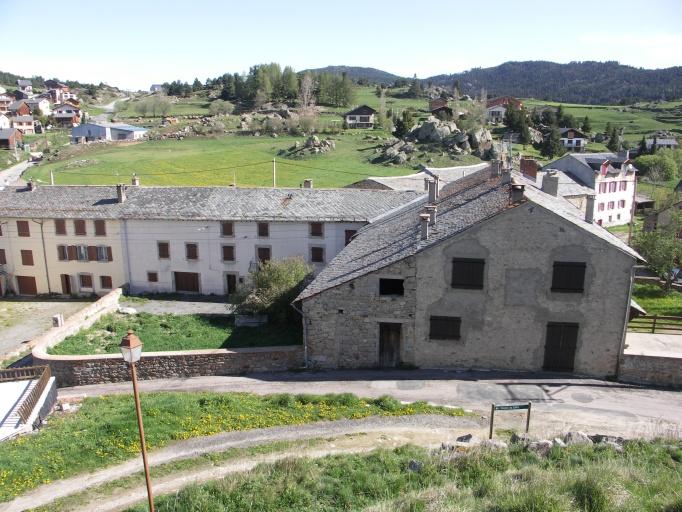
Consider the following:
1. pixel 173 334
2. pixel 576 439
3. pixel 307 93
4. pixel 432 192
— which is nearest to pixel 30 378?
pixel 173 334

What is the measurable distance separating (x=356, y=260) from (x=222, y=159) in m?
73.6

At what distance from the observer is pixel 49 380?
72.1 ft

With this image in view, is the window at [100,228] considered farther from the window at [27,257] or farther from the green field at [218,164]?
the green field at [218,164]

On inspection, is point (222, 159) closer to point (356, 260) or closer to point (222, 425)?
point (356, 260)

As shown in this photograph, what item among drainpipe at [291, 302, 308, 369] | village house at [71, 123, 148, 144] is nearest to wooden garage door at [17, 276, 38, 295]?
drainpipe at [291, 302, 308, 369]

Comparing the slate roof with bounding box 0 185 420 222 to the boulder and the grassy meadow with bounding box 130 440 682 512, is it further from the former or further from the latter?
the grassy meadow with bounding box 130 440 682 512

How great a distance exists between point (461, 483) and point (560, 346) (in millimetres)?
12514

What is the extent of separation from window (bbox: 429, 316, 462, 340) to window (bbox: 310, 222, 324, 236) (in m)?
15.4

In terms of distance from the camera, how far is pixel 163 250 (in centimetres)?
3838

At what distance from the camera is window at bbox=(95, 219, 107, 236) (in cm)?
3842

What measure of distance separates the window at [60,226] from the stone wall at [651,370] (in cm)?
3753

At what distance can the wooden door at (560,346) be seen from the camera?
22531 mm

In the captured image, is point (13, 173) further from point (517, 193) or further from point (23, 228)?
point (517, 193)

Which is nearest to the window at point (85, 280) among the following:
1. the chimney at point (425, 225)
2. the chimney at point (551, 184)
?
the chimney at point (425, 225)
